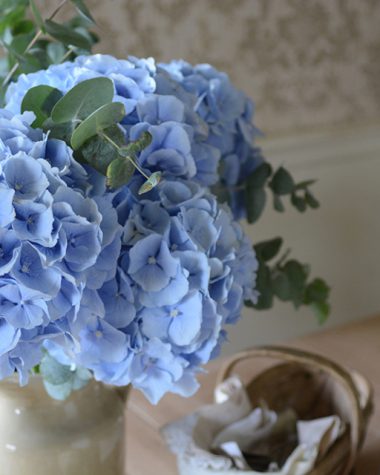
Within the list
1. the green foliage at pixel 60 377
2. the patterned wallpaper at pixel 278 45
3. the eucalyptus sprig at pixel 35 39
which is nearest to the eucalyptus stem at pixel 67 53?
the eucalyptus sprig at pixel 35 39

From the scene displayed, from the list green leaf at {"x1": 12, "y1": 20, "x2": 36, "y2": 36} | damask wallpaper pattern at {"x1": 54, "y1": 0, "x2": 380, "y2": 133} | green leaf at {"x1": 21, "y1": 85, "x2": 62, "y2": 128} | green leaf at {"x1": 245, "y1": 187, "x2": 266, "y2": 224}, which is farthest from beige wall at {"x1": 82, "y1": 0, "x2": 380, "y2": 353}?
green leaf at {"x1": 21, "y1": 85, "x2": 62, "y2": 128}

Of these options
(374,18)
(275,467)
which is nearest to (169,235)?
(275,467)

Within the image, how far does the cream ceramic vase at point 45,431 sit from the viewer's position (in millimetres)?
618

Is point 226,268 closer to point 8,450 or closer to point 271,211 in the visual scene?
point 8,450

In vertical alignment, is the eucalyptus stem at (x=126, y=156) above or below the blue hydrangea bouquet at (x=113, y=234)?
above

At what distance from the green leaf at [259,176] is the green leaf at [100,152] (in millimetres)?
247

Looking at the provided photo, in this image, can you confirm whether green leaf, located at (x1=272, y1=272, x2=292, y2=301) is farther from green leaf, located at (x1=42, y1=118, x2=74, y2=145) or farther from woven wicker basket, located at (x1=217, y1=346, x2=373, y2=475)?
green leaf, located at (x1=42, y1=118, x2=74, y2=145)

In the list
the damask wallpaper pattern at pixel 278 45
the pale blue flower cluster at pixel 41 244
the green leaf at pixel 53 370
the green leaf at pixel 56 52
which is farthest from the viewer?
the damask wallpaper pattern at pixel 278 45

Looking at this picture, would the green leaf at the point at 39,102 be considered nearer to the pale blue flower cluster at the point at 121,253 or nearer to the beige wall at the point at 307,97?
the pale blue flower cluster at the point at 121,253

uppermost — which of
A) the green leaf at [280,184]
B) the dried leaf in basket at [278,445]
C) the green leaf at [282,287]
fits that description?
the green leaf at [280,184]

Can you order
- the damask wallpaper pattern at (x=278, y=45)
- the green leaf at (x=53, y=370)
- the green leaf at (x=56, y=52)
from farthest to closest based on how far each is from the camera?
the damask wallpaper pattern at (x=278, y=45)
the green leaf at (x=56, y=52)
the green leaf at (x=53, y=370)

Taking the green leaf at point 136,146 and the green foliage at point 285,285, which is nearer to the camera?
the green leaf at point 136,146

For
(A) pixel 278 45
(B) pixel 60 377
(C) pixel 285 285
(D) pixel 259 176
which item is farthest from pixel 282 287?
(A) pixel 278 45

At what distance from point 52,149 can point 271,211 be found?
94 cm
